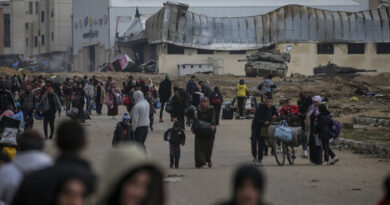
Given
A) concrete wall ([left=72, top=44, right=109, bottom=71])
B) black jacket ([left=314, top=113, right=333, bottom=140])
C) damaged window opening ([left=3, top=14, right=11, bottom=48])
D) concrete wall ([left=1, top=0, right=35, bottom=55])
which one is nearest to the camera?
black jacket ([left=314, top=113, right=333, bottom=140])

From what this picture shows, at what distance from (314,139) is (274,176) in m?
2.61

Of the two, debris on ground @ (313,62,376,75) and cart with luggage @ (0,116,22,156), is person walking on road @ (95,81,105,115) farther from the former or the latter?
debris on ground @ (313,62,376,75)

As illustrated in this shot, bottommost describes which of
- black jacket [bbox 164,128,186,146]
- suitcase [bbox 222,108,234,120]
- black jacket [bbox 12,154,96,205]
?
suitcase [bbox 222,108,234,120]

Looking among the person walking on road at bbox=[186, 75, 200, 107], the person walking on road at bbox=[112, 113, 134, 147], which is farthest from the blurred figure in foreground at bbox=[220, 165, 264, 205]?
the person walking on road at bbox=[186, 75, 200, 107]

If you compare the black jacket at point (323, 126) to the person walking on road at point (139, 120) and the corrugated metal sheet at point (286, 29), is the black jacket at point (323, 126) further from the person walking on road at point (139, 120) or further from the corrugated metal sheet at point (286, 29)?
the corrugated metal sheet at point (286, 29)

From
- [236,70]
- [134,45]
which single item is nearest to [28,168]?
[236,70]

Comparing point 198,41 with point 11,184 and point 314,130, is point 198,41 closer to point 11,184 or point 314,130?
point 314,130

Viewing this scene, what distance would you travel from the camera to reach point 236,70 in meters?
66.6

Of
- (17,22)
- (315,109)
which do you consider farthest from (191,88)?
(17,22)

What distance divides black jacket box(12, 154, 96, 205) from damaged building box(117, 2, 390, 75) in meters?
59.7

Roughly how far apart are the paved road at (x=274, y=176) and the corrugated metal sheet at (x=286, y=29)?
42339mm

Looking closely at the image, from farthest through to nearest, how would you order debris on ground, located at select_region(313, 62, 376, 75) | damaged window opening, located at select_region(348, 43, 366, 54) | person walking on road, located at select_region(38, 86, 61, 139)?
damaged window opening, located at select_region(348, 43, 366, 54), debris on ground, located at select_region(313, 62, 376, 75), person walking on road, located at select_region(38, 86, 61, 139)

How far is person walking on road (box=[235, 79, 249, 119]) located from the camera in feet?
94.8

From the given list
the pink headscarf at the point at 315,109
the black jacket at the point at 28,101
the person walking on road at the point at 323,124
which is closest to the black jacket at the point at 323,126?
the person walking on road at the point at 323,124
